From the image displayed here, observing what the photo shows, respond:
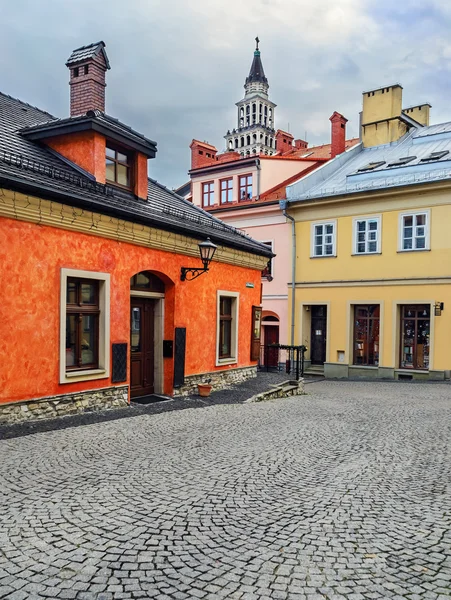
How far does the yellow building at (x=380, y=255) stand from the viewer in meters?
20.4

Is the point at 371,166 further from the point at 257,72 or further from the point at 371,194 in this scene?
the point at 257,72

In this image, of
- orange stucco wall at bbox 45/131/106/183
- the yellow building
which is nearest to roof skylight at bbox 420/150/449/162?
the yellow building

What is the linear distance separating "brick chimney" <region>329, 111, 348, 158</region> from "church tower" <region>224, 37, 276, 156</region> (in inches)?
2675

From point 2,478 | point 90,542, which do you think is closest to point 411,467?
point 90,542

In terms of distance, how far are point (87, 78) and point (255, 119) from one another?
8807 centimetres

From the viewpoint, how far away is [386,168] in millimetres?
22453

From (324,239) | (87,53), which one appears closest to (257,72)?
(324,239)

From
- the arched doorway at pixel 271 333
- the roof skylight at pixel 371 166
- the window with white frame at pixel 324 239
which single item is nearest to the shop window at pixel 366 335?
the window with white frame at pixel 324 239

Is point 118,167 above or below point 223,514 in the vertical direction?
above

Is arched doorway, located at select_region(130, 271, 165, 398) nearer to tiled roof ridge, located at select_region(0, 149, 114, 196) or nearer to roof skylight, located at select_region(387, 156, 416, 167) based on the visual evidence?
tiled roof ridge, located at select_region(0, 149, 114, 196)

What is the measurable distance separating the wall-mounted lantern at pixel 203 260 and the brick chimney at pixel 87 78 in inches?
188

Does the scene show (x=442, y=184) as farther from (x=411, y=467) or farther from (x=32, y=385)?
(x=32, y=385)

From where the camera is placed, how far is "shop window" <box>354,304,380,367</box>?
72.9 feet

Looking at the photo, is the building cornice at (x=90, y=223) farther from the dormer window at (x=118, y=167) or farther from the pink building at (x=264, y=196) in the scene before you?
the pink building at (x=264, y=196)
